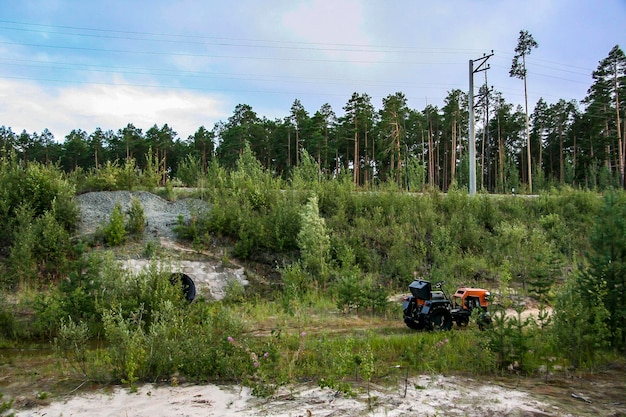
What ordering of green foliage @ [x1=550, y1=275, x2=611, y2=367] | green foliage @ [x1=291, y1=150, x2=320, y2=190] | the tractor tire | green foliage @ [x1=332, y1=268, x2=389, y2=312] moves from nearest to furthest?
green foliage @ [x1=550, y1=275, x2=611, y2=367], the tractor tire, green foliage @ [x1=332, y1=268, x2=389, y2=312], green foliage @ [x1=291, y1=150, x2=320, y2=190]

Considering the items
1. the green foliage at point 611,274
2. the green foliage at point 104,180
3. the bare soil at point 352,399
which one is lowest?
the bare soil at point 352,399

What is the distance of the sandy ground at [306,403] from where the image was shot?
470 cm

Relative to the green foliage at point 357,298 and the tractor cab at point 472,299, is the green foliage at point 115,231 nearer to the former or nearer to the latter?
the green foliage at point 357,298

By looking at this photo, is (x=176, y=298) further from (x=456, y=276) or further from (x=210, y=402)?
(x=456, y=276)

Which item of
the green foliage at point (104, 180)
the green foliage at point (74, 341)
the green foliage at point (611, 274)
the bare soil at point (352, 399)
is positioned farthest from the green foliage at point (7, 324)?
the green foliage at point (611, 274)

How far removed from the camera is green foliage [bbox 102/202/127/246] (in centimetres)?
1325

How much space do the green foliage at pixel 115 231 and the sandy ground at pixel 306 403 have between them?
335 inches

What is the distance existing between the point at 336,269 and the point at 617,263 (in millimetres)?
7752

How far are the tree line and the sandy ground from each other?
38.5m

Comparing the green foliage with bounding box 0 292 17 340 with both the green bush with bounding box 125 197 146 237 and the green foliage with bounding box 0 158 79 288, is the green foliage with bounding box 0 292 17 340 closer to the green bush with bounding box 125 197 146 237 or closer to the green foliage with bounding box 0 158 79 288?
the green foliage with bounding box 0 158 79 288

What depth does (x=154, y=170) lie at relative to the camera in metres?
16.9

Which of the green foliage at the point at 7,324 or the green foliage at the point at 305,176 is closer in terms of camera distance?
the green foliage at the point at 7,324

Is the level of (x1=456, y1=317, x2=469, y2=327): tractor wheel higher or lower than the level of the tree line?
lower

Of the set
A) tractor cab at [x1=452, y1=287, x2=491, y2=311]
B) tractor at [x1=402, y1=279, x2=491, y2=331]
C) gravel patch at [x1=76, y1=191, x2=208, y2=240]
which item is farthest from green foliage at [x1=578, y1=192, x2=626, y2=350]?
gravel patch at [x1=76, y1=191, x2=208, y2=240]
